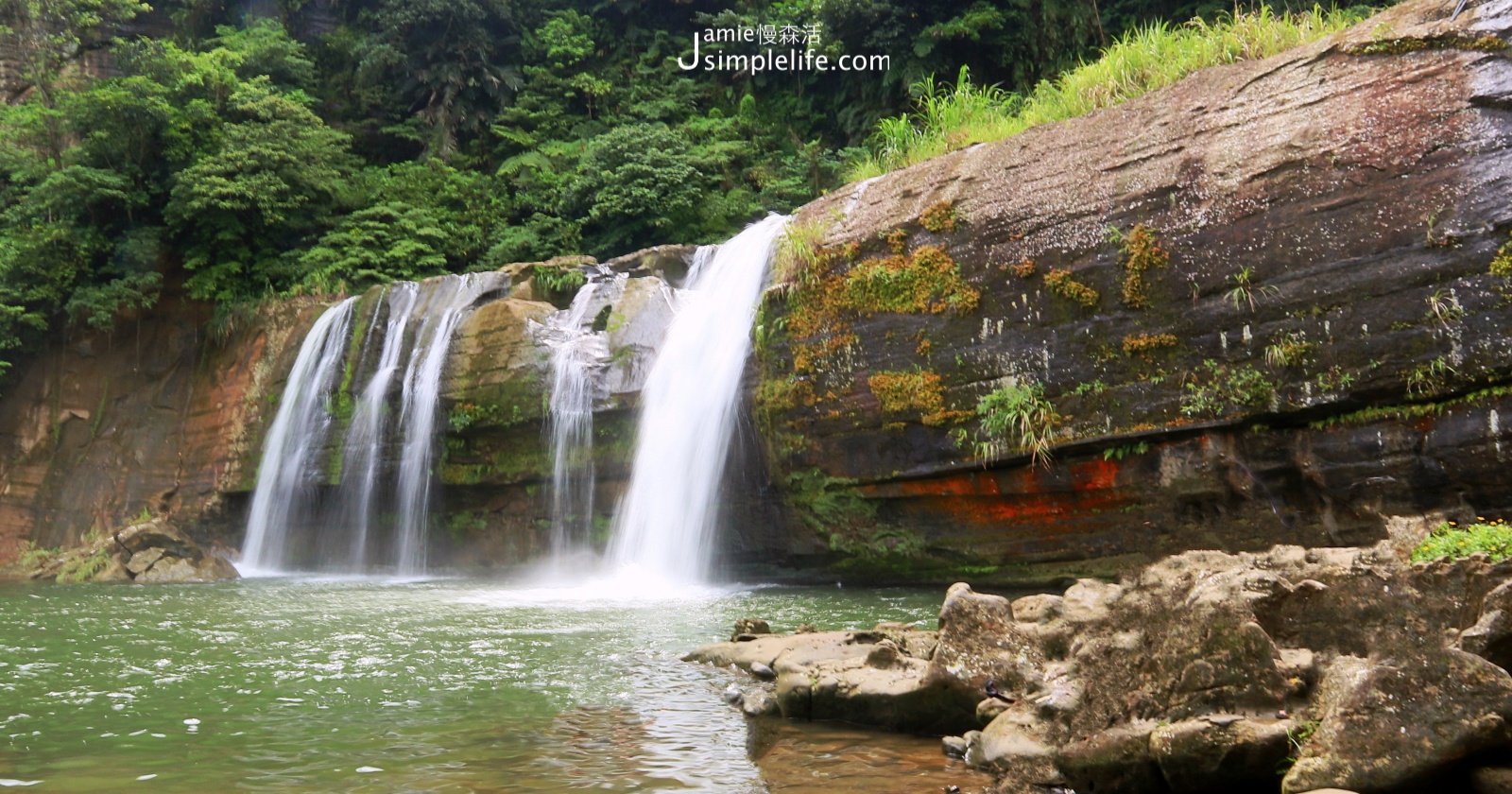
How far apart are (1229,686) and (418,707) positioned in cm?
403

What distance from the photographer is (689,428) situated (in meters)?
12.6

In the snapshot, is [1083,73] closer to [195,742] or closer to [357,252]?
[195,742]

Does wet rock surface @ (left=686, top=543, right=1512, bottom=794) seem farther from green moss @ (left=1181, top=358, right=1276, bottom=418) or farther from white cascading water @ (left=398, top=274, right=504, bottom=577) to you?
white cascading water @ (left=398, top=274, right=504, bottom=577)

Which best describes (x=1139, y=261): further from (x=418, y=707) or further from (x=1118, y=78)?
(x=418, y=707)

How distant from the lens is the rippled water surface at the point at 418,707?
4301mm

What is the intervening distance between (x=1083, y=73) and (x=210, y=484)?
50.5ft

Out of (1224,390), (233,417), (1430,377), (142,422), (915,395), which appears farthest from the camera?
(142,422)

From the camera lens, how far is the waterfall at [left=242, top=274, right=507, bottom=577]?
15617 millimetres

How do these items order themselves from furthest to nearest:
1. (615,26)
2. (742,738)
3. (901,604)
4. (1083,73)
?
(615,26) → (1083,73) → (901,604) → (742,738)

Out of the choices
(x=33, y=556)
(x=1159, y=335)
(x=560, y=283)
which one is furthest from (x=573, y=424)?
(x=33, y=556)

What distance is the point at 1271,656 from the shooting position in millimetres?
3729

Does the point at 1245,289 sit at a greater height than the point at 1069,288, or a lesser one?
lesser

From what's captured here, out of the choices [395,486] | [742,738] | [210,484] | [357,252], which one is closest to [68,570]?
[210,484]

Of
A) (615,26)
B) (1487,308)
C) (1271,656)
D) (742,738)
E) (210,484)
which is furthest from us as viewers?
(615,26)
